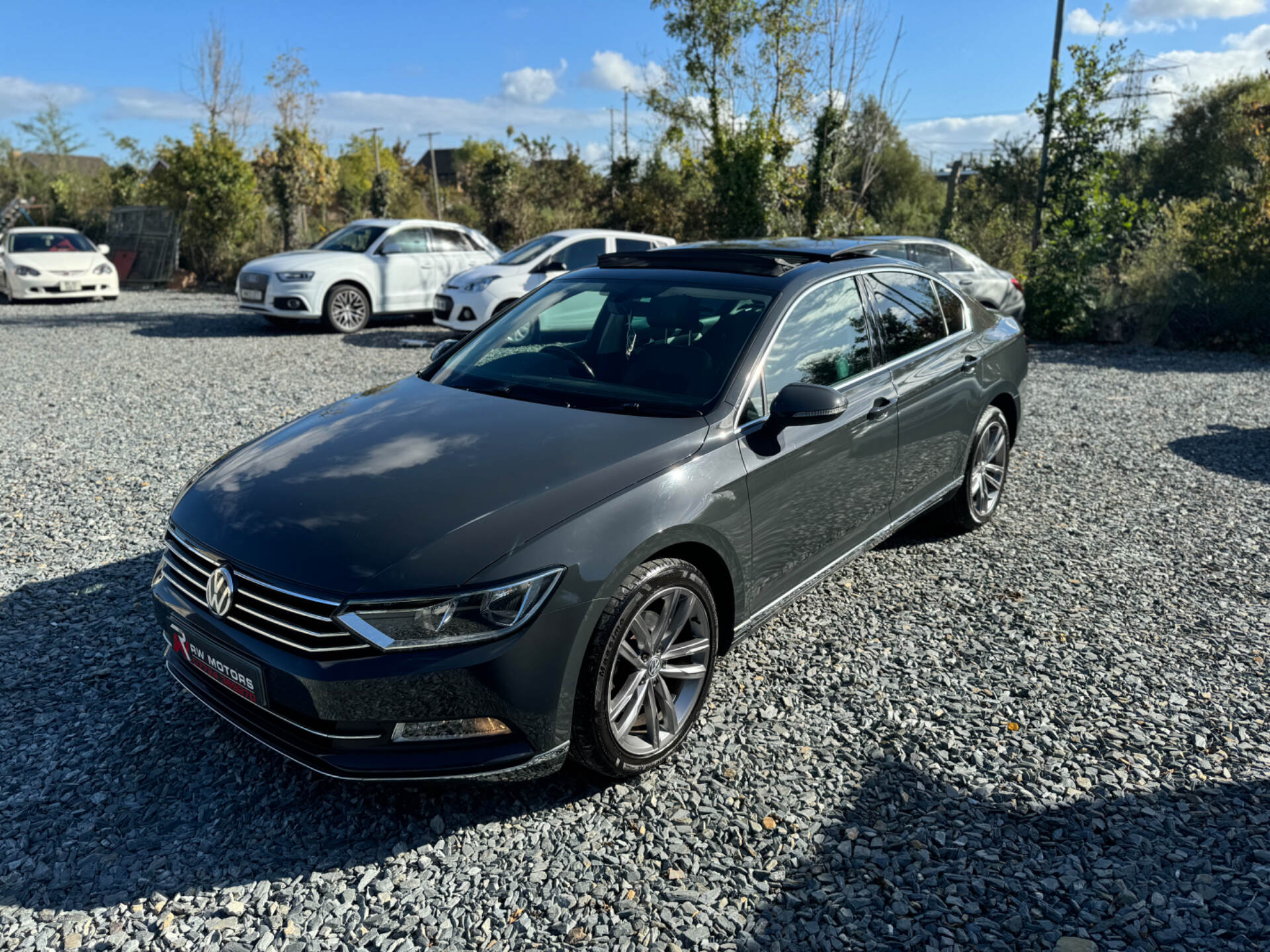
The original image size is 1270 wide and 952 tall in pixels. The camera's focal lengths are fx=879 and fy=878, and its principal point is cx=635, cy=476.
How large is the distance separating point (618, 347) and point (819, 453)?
991 mm

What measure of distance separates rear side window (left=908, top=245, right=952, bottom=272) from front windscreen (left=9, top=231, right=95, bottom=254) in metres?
16.9

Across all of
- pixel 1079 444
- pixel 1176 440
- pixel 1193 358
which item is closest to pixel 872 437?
pixel 1079 444

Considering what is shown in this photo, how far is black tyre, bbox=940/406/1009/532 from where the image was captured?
5.27 meters

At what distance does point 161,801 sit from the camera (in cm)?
301

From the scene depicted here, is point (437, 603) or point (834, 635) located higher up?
point (437, 603)

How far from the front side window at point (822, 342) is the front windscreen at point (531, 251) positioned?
31.2 feet

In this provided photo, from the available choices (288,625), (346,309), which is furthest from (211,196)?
(288,625)

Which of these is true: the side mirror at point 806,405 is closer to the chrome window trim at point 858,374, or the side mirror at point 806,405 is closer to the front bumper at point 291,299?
the chrome window trim at point 858,374

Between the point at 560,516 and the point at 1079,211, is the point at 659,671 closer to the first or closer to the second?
the point at 560,516

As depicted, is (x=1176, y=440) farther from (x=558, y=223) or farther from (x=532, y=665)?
(x=558, y=223)

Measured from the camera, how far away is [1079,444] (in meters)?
7.78

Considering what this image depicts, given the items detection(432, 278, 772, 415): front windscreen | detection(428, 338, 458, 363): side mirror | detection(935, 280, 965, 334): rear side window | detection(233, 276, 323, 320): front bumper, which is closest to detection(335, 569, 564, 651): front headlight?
detection(432, 278, 772, 415): front windscreen

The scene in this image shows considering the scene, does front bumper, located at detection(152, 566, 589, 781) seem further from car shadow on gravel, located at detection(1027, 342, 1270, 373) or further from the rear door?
car shadow on gravel, located at detection(1027, 342, 1270, 373)

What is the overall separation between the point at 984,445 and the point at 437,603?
4.00 m
